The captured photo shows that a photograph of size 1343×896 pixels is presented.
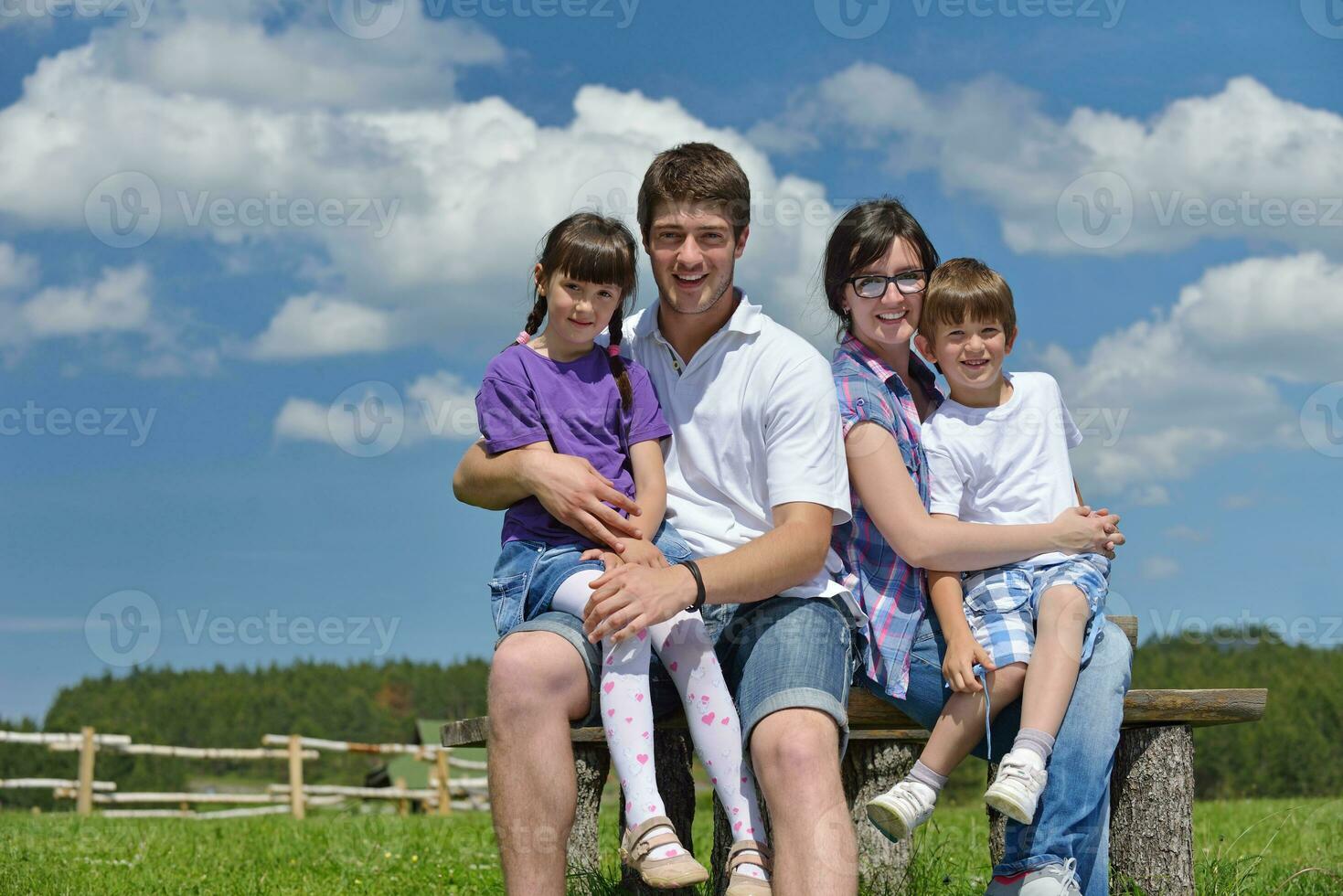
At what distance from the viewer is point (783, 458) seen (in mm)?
3186

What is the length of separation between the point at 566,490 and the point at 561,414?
1.07ft

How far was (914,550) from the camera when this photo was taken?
10.4ft

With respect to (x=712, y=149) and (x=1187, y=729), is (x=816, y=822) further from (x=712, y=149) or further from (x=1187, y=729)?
(x=712, y=149)

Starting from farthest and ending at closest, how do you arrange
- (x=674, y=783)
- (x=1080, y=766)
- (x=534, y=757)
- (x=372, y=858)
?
(x=372, y=858), (x=674, y=783), (x=1080, y=766), (x=534, y=757)

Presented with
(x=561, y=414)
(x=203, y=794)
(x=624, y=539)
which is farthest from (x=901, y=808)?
(x=203, y=794)

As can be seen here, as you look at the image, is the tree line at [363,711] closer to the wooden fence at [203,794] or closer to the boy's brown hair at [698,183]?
the wooden fence at [203,794]

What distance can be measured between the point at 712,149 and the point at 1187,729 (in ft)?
6.73

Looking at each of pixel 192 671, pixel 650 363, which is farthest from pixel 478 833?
pixel 192 671

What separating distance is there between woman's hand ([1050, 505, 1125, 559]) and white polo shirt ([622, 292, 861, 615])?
0.56 meters

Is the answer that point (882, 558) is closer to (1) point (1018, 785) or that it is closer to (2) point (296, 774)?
(1) point (1018, 785)

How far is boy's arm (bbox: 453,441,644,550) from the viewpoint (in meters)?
3.05

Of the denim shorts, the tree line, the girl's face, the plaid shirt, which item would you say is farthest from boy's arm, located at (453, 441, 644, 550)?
the tree line

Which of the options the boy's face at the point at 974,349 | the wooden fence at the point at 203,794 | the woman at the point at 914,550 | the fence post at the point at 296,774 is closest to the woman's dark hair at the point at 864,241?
the woman at the point at 914,550

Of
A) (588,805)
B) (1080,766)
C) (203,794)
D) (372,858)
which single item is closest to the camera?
(1080,766)
